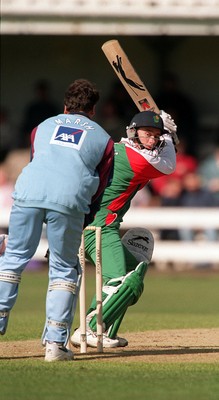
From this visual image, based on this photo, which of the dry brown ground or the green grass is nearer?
the green grass

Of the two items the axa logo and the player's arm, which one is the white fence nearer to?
the player's arm

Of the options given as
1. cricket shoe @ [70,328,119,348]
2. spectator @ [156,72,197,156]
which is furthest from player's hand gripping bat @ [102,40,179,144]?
spectator @ [156,72,197,156]

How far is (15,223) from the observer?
8047mm

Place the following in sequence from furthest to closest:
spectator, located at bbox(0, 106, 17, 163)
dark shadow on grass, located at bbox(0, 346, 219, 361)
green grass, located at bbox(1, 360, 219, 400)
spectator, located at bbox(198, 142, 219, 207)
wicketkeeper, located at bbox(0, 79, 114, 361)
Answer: spectator, located at bbox(0, 106, 17, 163), spectator, located at bbox(198, 142, 219, 207), dark shadow on grass, located at bbox(0, 346, 219, 361), wicketkeeper, located at bbox(0, 79, 114, 361), green grass, located at bbox(1, 360, 219, 400)

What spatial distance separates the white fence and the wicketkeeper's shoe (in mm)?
10693

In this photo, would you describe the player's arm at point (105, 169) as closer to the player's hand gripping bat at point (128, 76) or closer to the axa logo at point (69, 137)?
the axa logo at point (69, 137)

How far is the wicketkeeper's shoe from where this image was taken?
8.12m

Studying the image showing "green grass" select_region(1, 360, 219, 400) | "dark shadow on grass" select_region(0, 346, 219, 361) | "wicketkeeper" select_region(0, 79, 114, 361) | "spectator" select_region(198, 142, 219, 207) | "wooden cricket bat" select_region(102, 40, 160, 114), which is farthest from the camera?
"spectator" select_region(198, 142, 219, 207)

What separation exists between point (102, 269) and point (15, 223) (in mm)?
1548

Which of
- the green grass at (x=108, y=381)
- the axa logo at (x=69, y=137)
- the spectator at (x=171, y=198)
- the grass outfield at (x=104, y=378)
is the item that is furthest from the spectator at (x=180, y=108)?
the green grass at (x=108, y=381)

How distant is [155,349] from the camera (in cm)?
933

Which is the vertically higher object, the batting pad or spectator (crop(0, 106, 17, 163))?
spectator (crop(0, 106, 17, 163))

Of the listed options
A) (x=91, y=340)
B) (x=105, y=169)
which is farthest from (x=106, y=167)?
(x=91, y=340)

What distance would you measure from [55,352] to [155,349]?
1428mm
